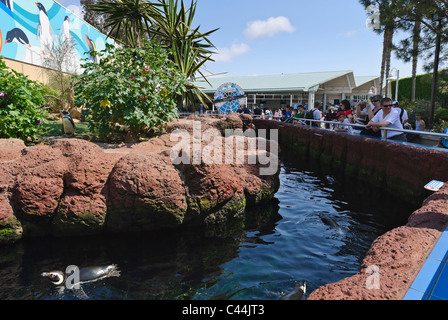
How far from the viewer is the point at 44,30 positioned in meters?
16.5

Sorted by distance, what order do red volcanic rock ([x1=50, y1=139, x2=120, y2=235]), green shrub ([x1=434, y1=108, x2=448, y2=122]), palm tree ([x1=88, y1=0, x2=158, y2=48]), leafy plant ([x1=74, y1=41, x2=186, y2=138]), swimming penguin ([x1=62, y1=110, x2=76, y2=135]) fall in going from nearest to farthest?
red volcanic rock ([x1=50, y1=139, x2=120, y2=235]), leafy plant ([x1=74, y1=41, x2=186, y2=138]), swimming penguin ([x1=62, y1=110, x2=76, y2=135]), palm tree ([x1=88, y1=0, x2=158, y2=48]), green shrub ([x1=434, y1=108, x2=448, y2=122])

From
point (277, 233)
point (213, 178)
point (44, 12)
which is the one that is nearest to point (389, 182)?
point (277, 233)

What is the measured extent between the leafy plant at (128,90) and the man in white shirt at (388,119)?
4.60 m

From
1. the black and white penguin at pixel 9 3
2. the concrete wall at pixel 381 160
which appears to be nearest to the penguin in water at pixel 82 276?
the concrete wall at pixel 381 160

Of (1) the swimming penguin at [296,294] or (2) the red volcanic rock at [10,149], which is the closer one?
(1) the swimming penguin at [296,294]

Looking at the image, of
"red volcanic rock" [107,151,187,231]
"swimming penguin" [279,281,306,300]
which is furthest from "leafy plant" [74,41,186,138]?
"swimming penguin" [279,281,306,300]

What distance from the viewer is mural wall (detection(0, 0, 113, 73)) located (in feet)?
45.1

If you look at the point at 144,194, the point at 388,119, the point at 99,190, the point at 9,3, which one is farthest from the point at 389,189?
the point at 9,3

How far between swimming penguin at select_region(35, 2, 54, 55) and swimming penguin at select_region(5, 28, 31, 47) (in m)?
1.31

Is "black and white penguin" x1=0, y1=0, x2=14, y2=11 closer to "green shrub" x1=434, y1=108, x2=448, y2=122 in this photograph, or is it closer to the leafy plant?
the leafy plant

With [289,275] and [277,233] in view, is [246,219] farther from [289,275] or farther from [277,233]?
[289,275]

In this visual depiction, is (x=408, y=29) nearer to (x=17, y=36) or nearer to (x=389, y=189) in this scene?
(x=389, y=189)

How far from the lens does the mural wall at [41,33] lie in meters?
13.8

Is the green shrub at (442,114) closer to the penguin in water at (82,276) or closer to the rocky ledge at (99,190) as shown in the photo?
the rocky ledge at (99,190)
